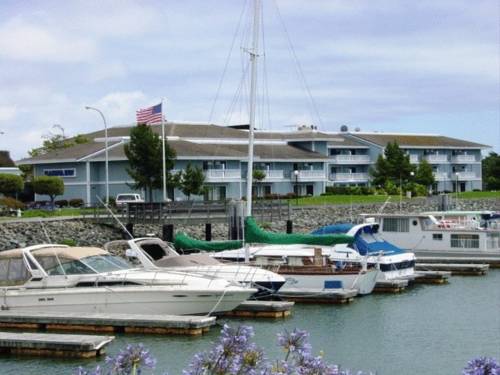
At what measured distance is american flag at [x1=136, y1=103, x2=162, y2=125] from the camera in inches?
2294

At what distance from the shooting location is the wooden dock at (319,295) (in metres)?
33.2

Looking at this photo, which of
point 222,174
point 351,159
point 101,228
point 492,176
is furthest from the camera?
point 492,176

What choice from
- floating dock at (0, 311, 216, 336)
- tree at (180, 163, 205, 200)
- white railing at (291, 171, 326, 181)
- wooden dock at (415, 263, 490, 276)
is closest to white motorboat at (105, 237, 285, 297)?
floating dock at (0, 311, 216, 336)

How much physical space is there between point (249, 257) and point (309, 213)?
37491 millimetres

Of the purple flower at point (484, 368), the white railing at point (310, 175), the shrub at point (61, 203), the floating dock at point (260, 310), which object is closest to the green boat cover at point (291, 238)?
the floating dock at point (260, 310)

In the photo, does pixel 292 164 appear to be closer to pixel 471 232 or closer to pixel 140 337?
pixel 471 232

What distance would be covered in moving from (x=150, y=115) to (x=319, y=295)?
2867 centimetres

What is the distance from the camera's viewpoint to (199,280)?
27594 millimetres

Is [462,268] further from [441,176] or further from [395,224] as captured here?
[441,176]

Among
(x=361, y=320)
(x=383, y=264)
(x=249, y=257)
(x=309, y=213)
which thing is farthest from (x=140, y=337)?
(x=309, y=213)

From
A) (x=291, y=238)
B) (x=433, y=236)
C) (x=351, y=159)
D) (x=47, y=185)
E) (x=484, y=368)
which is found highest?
(x=351, y=159)

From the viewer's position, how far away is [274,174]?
295ft

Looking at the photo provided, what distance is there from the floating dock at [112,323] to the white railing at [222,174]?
174 feet

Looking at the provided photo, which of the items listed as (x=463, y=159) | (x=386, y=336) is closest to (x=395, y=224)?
(x=386, y=336)
